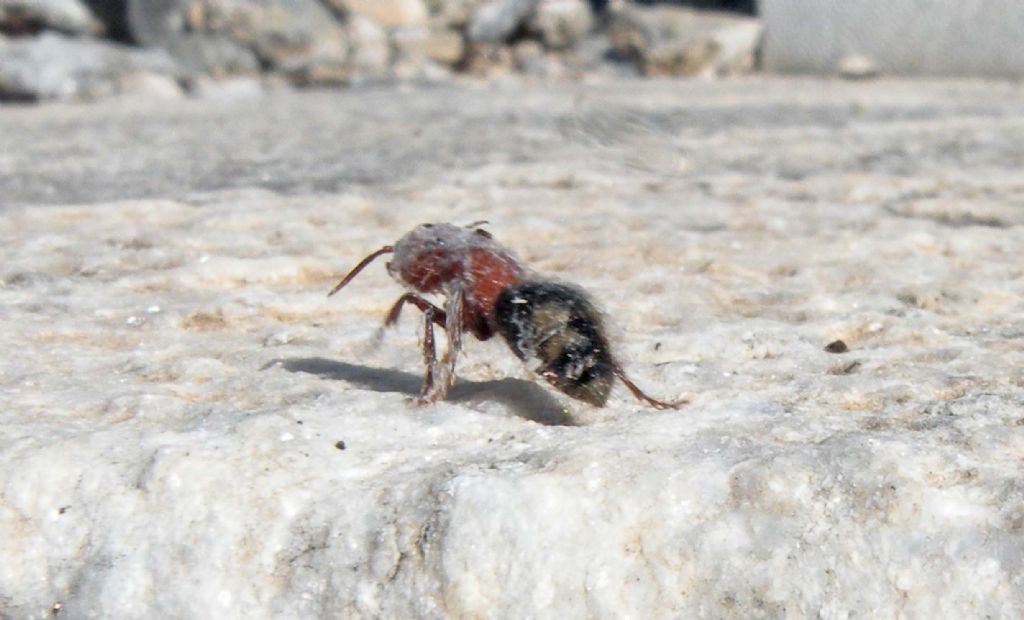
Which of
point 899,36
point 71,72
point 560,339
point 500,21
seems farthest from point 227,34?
point 560,339

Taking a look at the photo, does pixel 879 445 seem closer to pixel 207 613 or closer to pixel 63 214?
pixel 207 613

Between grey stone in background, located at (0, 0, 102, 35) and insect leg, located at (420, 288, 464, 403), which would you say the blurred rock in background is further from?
insect leg, located at (420, 288, 464, 403)

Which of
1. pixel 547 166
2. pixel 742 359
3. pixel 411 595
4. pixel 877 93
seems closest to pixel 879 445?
pixel 742 359

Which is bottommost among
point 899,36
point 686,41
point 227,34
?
point 227,34

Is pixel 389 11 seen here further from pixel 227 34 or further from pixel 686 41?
pixel 686 41

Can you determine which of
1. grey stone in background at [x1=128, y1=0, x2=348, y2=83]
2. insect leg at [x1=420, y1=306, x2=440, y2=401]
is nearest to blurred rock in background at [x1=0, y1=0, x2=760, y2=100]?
grey stone in background at [x1=128, y1=0, x2=348, y2=83]

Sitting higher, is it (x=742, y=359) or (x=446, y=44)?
(x=742, y=359)
